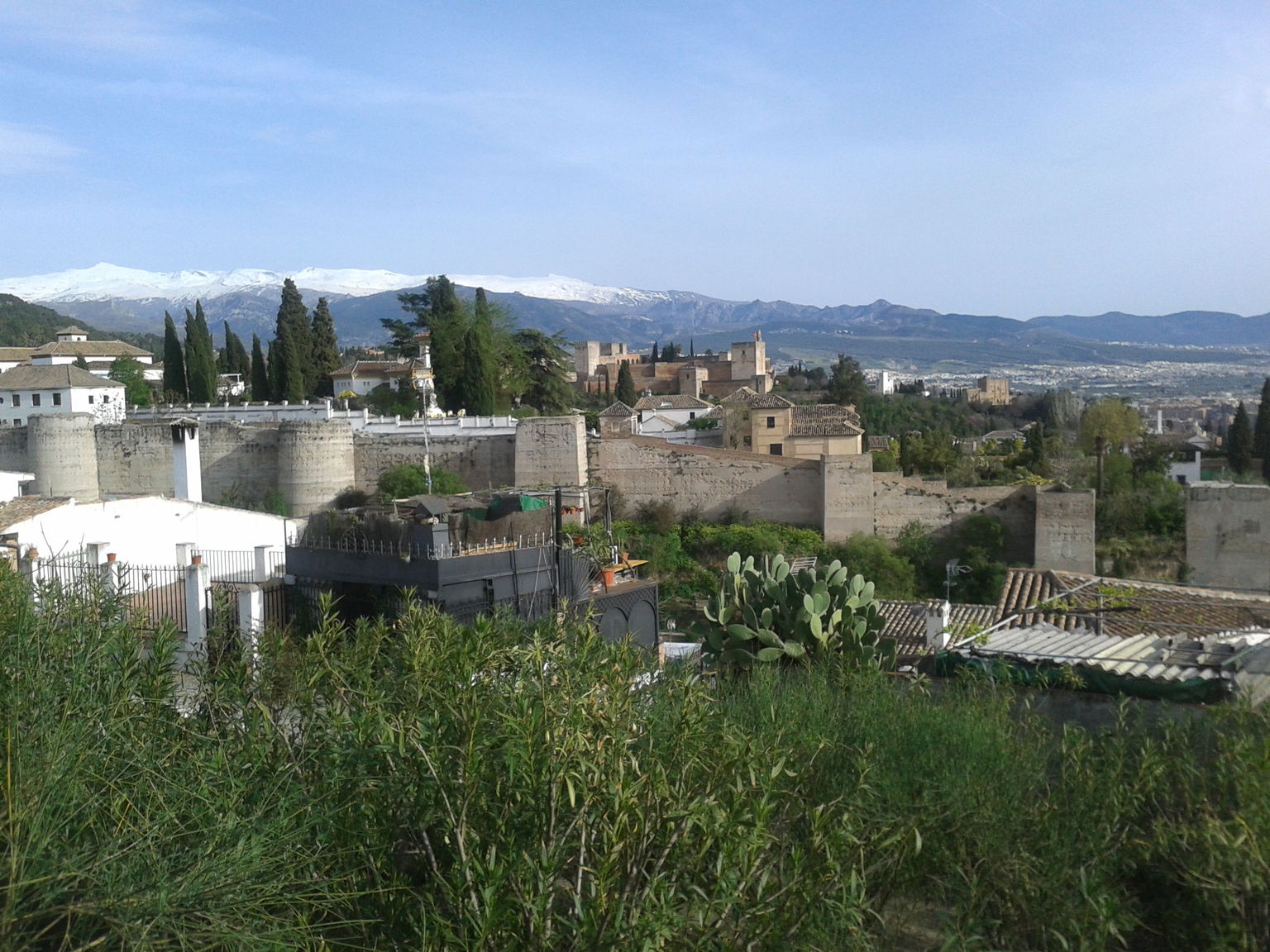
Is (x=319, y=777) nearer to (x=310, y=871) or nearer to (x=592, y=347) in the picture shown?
(x=310, y=871)

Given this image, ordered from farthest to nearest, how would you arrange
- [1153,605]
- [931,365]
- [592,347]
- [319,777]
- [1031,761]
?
1. [931,365]
2. [592,347]
3. [1153,605]
4. [1031,761]
5. [319,777]

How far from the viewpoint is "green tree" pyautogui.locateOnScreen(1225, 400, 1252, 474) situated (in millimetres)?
32156

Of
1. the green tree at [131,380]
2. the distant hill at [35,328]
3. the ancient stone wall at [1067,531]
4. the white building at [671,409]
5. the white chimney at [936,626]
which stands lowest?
the ancient stone wall at [1067,531]

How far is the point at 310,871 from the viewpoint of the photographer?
3275mm

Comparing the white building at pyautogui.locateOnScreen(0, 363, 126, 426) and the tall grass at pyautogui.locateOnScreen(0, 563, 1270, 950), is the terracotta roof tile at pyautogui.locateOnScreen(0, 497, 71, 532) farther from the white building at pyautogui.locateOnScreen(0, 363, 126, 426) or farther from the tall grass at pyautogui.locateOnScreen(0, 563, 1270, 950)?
the white building at pyautogui.locateOnScreen(0, 363, 126, 426)

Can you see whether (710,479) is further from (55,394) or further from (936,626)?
(55,394)

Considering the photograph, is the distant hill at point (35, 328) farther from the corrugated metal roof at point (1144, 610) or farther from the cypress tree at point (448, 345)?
the corrugated metal roof at point (1144, 610)

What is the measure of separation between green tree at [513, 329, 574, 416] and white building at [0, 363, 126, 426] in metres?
11.1

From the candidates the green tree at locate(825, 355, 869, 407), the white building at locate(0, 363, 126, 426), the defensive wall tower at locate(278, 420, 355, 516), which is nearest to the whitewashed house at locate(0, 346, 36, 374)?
the white building at locate(0, 363, 126, 426)

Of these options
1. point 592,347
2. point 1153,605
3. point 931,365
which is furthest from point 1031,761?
point 931,365

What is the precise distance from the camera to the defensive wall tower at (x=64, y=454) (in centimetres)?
2776

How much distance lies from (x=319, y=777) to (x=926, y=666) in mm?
4916

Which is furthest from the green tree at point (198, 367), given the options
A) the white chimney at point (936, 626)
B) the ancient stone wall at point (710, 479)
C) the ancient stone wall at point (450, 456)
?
the white chimney at point (936, 626)

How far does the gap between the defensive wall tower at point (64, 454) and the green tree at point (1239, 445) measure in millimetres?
30658
